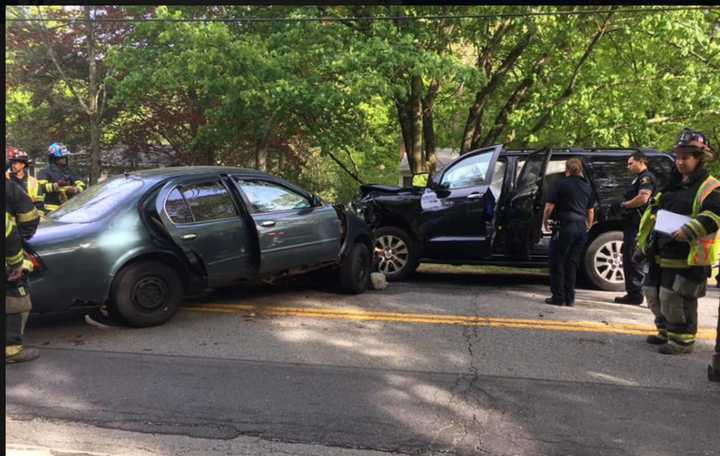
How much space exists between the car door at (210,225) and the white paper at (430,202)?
9.69ft

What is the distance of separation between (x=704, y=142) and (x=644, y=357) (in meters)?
1.89

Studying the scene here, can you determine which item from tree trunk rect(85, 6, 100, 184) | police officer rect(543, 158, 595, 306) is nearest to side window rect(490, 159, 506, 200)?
police officer rect(543, 158, 595, 306)

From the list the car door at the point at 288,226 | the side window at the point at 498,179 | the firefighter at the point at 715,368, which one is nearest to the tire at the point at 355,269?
the car door at the point at 288,226

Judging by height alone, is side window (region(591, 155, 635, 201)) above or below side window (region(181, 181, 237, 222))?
above

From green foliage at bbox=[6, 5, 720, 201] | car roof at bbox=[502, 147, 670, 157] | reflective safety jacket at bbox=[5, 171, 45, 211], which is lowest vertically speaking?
reflective safety jacket at bbox=[5, 171, 45, 211]

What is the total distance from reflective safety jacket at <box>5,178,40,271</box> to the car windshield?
2.35ft

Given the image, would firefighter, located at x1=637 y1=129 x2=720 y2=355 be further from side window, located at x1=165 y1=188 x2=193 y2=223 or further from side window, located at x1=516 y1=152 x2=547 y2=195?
side window, located at x1=165 y1=188 x2=193 y2=223

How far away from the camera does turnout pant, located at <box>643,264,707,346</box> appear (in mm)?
5062

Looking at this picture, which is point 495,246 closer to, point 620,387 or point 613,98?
point 620,387

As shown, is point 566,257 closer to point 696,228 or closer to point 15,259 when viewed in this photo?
point 696,228

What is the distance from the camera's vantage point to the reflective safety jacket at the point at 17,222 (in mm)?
4551

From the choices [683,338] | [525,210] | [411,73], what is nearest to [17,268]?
[683,338]

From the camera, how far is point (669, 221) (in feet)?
16.7

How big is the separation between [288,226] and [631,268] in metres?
4.05
